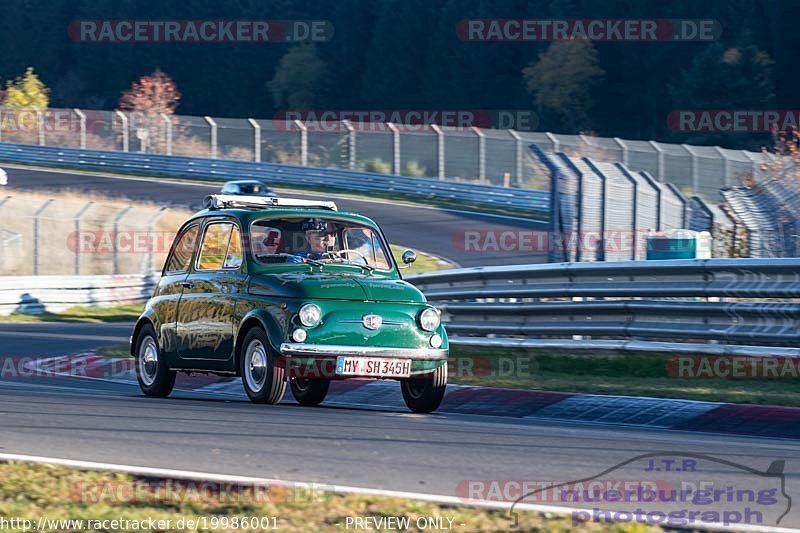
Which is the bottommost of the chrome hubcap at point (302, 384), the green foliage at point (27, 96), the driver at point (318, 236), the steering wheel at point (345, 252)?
the chrome hubcap at point (302, 384)

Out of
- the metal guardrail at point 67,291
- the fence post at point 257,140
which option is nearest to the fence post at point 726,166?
the metal guardrail at point 67,291

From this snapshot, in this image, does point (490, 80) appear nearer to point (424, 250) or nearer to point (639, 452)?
point (424, 250)

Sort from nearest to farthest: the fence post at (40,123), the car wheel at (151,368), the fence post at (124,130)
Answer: the car wheel at (151,368)
the fence post at (124,130)
the fence post at (40,123)

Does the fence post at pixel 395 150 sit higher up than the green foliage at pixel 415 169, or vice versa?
the fence post at pixel 395 150

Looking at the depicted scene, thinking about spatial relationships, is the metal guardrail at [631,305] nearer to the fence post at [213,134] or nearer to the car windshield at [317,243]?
the car windshield at [317,243]

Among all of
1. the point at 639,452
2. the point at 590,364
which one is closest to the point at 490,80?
the point at 590,364

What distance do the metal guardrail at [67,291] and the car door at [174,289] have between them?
45.7ft

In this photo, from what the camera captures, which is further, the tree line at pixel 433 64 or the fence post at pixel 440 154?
the tree line at pixel 433 64

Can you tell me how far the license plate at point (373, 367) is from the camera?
9.91 m

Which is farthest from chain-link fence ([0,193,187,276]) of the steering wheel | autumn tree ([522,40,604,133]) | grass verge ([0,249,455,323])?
autumn tree ([522,40,604,133])

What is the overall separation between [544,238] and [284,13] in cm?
5566

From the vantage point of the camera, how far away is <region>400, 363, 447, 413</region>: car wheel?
10453mm

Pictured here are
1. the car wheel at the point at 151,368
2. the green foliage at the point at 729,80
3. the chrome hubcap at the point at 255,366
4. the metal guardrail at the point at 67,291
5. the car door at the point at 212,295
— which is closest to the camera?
the chrome hubcap at the point at 255,366

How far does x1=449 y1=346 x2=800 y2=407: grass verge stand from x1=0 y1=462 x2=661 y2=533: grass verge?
17.4 feet
